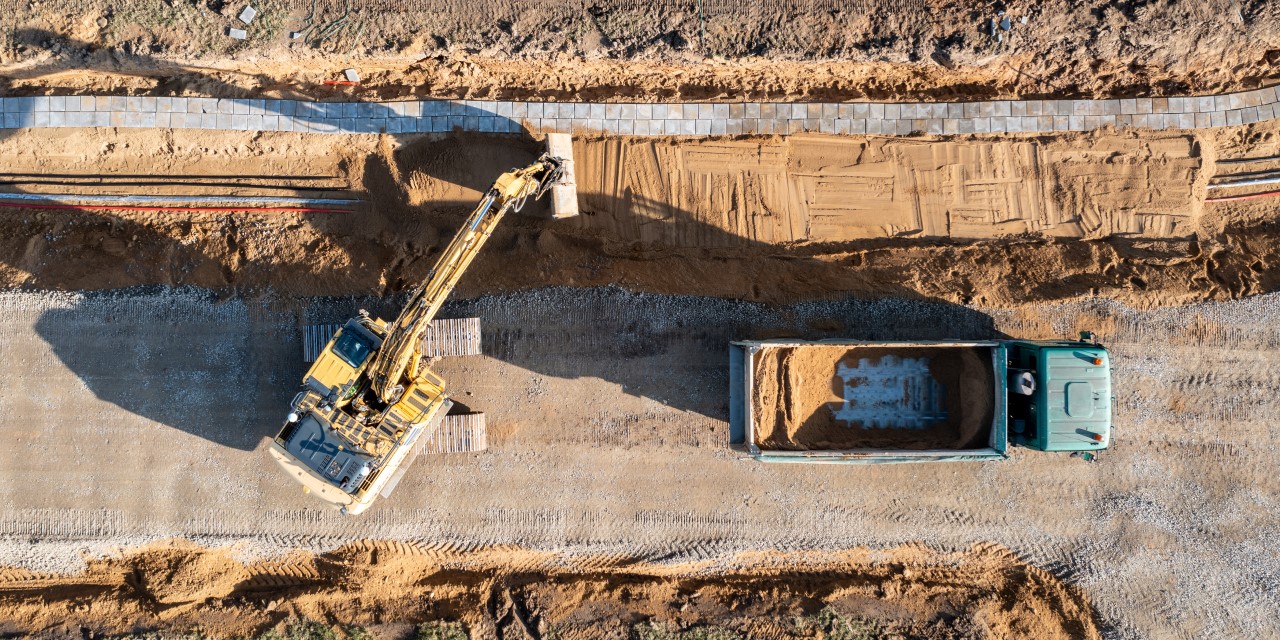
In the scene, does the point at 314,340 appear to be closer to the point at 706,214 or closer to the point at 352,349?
the point at 352,349

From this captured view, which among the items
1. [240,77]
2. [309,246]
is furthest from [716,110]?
[240,77]

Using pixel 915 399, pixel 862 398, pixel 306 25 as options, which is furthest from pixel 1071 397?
pixel 306 25

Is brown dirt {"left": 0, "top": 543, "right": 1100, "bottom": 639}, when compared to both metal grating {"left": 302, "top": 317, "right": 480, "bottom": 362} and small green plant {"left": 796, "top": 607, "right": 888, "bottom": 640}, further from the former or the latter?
metal grating {"left": 302, "top": 317, "right": 480, "bottom": 362}

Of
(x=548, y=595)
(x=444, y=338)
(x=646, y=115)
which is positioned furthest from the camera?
(x=646, y=115)

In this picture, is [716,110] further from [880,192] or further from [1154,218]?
[1154,218]

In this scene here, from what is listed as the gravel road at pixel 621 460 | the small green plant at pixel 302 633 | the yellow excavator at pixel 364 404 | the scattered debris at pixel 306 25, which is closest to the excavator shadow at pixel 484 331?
the gravel road at pixel 621 460

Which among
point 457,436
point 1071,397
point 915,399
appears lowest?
point 457,436

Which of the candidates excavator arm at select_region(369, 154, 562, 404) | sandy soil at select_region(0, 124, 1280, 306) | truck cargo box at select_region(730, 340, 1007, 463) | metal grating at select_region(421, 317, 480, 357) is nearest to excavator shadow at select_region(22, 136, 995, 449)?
sandy soil at select_region(0, 124, 1280, 306)
